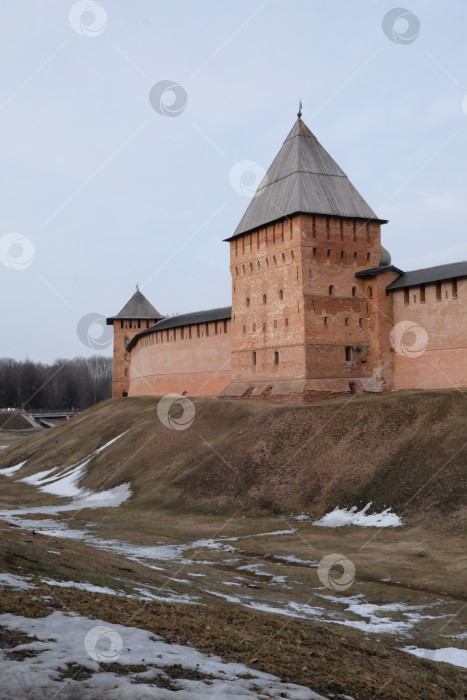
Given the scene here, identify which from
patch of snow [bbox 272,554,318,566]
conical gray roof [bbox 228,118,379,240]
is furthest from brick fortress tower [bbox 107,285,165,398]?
patch of snow [bbox 272,554,318,566]

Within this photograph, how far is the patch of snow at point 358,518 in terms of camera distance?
21.0 metres

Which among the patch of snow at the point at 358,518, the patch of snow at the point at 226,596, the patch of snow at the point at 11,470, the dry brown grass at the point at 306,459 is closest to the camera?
the patch of snow at the point at 226,596

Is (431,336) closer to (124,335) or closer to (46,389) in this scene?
(124,335)

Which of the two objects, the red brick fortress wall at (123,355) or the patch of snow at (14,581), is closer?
the patch of snow at (14,581)

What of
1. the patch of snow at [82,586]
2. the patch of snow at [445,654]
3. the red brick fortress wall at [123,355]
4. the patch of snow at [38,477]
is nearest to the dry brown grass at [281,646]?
the patch of snow at [82,586]

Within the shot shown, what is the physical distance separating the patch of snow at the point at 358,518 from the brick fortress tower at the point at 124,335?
4740cm

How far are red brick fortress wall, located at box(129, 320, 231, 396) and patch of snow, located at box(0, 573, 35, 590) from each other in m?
A: 34.6

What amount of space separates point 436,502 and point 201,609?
12485mm

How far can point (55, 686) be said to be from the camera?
6430mm

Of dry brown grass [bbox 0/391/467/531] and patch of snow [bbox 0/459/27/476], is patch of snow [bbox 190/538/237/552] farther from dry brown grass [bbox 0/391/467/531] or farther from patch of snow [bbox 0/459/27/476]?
patch of snow [bbox 0/459/27/476]

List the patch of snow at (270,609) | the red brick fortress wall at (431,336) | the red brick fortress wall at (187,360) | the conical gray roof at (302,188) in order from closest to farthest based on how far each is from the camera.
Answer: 1. the patch of snow at (270,609)
2. the red brick fortress wall at (431,336)
3. the conical gray roof at (302,188)
4. the red brick fortress wall at (187,360)

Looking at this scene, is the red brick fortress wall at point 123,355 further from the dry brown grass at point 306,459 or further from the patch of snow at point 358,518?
the patch of snow at point 358,518

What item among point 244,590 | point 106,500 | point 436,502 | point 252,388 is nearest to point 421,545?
point 436,502

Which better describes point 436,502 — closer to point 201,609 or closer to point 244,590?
point 244,590
